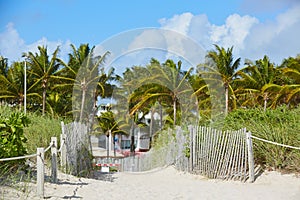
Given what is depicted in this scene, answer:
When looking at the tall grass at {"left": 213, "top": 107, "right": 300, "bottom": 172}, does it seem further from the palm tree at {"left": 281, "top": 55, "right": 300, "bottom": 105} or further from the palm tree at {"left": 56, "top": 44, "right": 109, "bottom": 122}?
the palm tree at {"left": 56, "top": 44, "right": 109, "bottom": 122}

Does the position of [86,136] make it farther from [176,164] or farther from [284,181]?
[284,181]

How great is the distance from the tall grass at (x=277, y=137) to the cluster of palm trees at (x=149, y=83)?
675 inches

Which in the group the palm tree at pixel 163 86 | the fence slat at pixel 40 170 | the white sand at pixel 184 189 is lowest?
the white sand at pixel 184 189

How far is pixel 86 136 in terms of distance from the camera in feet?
42.8

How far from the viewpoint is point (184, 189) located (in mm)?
9758

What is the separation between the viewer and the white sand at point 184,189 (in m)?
8.32

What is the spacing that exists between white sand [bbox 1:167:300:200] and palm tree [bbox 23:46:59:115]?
26943 mm

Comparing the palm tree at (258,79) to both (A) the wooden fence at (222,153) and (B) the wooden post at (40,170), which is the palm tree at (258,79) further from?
(B) the wooden post at (40,170)

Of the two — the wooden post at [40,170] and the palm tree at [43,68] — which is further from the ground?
the palm tree at [43,68]

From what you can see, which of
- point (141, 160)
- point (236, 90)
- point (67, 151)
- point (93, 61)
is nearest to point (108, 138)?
point (93, 61)

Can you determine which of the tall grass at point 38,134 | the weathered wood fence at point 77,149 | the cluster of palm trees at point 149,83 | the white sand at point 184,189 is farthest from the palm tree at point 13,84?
the white sand at point 184,189

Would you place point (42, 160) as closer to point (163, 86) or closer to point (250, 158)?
point (250, 158)

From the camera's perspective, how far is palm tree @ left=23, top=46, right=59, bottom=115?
36.1m

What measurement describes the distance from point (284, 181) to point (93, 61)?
1054 inches
